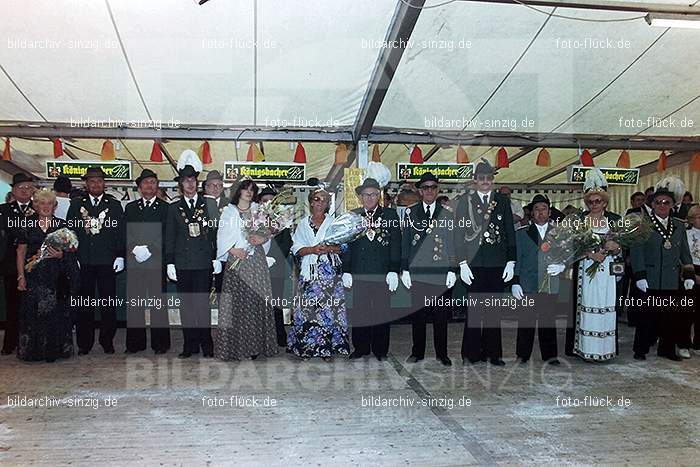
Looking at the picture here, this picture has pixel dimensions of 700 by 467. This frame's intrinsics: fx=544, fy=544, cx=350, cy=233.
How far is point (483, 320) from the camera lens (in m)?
4.91

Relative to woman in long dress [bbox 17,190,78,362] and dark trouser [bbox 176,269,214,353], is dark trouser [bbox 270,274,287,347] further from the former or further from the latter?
woman in long dress [bbox 17,190,78,362]

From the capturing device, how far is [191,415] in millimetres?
3512

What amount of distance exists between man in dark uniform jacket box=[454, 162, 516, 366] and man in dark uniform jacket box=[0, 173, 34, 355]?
399cm

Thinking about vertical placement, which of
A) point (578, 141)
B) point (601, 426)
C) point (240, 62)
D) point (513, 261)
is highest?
point (240, 62)

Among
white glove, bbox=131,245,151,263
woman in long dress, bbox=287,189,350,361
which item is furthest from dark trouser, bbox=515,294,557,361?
white glove, bbox=131,245,151,263

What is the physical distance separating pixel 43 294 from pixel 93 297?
1.42 ft

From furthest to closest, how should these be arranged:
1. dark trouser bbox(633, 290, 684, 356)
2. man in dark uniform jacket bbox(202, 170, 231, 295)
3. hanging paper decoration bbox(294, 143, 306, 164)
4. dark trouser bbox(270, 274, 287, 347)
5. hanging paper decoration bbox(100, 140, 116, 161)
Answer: hanging paper decoration bbox(294, 143, 306, 164) → hanging paper decoration bbox(100, 140, 116, 161) → dark trouser bbox(270, 274, 287, 347) → dark trouser bbox(633, 290, 684, 356) → man in dark uniform jacket bbox(202, 170, 231, 295)

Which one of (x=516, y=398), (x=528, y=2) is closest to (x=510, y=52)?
(x=528, y=2)

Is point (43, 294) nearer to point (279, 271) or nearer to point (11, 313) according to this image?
point (11, 313)

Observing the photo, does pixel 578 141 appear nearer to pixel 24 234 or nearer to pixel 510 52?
pixel 510 52

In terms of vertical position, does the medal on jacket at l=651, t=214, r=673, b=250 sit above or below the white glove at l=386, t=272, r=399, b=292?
above

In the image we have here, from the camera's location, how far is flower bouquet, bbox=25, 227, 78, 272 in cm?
489

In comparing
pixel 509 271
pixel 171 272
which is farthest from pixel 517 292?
pixel 171 272

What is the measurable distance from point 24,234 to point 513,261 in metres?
4.43
